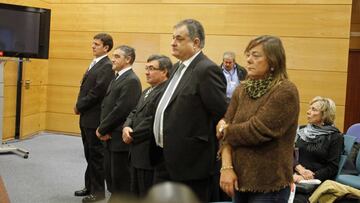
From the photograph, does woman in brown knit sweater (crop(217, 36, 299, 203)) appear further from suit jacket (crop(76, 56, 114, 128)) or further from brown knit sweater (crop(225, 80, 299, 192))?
suit jacket (crop(76, 56, 114, 128))

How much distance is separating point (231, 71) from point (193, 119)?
11.4 ft

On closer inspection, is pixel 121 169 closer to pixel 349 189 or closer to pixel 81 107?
pixel 81 107

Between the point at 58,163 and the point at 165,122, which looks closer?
the point at 165,122

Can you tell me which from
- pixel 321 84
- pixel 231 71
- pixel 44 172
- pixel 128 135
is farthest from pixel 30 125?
pixel 321 84

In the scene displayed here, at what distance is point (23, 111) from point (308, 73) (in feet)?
14.1

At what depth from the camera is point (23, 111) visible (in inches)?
254

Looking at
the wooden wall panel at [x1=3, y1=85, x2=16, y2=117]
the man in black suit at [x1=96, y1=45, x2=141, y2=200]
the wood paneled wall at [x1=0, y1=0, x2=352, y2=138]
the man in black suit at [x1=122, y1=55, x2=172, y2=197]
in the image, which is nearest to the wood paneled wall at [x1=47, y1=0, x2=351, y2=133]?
the wood paneled wall at [x1=0, y1=0, x2=352, y2=138]

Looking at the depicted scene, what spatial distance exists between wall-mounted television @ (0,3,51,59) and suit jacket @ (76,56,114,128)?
202 centimetres

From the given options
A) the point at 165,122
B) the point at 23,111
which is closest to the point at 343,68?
the point at 165,122

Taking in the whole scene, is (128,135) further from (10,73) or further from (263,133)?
(10,73)

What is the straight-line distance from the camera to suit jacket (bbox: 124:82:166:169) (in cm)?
289

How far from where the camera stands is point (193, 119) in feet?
7.70

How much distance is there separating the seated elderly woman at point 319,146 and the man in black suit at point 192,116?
0.93 meters

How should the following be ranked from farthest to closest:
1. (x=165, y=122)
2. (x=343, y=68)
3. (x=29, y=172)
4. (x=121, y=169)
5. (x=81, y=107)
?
(x=343, y=68), (x=29, y=172), (x=81, y=107), (x=121, y=169), (x=165, y=122)
